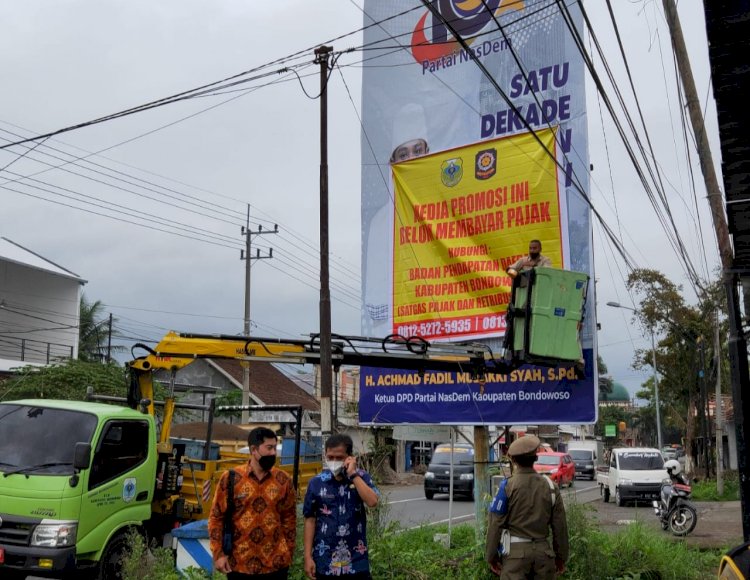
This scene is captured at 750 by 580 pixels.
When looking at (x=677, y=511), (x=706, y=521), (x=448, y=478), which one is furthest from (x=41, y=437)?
(x=448, y=478)

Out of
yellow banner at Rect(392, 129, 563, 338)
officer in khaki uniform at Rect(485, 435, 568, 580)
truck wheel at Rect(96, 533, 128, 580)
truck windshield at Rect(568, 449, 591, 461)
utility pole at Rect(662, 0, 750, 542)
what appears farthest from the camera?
truck windshield at Rect(568, 449, 591, 461)

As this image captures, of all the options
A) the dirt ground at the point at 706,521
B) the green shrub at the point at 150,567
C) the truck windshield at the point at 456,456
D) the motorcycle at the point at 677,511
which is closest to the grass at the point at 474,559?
the green shrub at the point at 150,567

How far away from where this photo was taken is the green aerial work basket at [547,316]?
29.2 ft

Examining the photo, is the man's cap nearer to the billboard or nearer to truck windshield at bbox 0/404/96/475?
the billboard

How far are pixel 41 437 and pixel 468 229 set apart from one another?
5.82m

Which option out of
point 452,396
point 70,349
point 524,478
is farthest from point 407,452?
point 524,478

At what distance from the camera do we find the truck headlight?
7.98m

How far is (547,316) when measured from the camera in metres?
8.98

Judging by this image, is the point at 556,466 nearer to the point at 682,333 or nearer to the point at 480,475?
the point at 682,333

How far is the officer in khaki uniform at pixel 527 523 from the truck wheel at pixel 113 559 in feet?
15.3

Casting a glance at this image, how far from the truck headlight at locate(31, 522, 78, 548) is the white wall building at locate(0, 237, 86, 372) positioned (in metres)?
25.1

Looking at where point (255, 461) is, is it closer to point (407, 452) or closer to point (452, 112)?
point (452, 112)

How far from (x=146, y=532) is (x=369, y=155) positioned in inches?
239

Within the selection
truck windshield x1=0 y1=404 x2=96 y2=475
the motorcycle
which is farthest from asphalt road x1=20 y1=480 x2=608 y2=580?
truck windshield x1=0 y1=404 x2=96 y2=475
